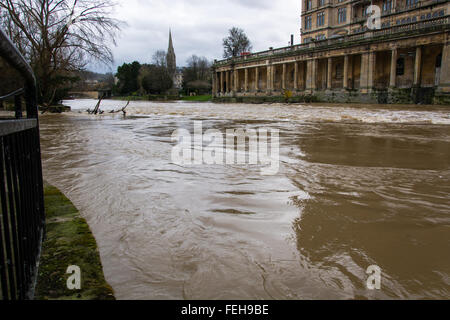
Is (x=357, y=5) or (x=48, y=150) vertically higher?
(x=357, y=5)

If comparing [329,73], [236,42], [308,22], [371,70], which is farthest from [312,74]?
[236,42]

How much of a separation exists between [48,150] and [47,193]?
4.85 meters

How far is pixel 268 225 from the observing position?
3.24 m

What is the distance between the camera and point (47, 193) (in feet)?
12.9

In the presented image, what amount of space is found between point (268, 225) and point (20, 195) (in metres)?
2.18

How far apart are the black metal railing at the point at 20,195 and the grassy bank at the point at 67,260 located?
3.6 inches

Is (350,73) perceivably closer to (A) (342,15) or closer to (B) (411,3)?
(B) (411,3)

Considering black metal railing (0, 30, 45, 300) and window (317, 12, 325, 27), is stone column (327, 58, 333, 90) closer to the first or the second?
window (317, 12, 325, 27)

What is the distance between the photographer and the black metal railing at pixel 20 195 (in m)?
1.51

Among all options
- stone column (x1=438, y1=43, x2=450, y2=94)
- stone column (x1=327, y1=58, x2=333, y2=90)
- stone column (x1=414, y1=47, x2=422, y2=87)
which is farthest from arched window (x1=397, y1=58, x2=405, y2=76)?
stone column (x1=327, y1=58, x2=333, y2=90)

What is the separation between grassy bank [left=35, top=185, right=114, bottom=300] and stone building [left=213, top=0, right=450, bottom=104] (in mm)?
33581

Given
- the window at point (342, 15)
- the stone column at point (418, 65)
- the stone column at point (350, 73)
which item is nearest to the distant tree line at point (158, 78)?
the window at point (342, 15)
